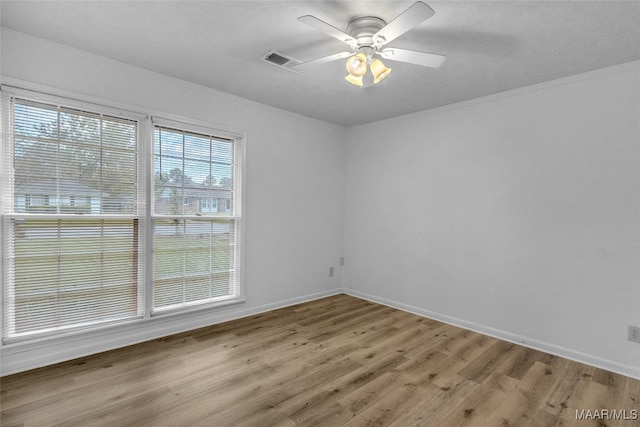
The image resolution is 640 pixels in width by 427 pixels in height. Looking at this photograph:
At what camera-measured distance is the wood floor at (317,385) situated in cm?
198

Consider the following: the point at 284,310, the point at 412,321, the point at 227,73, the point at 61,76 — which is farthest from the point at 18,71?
the point at 412,321

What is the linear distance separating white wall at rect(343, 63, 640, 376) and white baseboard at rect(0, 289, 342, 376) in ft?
7.57

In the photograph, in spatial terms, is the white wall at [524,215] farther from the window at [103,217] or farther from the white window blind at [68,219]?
the white window blind at [68,219]

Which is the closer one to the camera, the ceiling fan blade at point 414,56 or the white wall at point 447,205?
the ceiling fan blade at point 414,56

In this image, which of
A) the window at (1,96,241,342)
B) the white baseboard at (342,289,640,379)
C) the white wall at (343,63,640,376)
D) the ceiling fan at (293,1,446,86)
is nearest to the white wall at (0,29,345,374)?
the window at (1,96,241,342)

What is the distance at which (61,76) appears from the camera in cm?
255

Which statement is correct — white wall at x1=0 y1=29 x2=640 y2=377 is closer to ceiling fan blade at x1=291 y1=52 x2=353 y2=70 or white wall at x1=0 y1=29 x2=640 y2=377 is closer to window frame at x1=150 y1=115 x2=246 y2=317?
window frame at x1=150 y1=115 x2=246 y2=317

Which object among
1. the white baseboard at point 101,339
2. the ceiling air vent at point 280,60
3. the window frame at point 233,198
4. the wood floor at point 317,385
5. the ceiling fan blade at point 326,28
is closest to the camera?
the ceiling fan blade at point 326,28

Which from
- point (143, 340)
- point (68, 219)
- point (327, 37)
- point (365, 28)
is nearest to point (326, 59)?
point (327, 37)

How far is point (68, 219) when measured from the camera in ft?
8.53

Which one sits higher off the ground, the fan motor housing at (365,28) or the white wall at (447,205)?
the fan motor housing at (365,28)

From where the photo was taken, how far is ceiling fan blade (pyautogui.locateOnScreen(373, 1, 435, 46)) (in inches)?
62.9

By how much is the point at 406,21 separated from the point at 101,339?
343cm

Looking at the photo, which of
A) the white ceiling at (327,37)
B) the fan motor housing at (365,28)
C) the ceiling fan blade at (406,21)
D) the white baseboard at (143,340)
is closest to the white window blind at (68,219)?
the white baseboard at (143,340)
